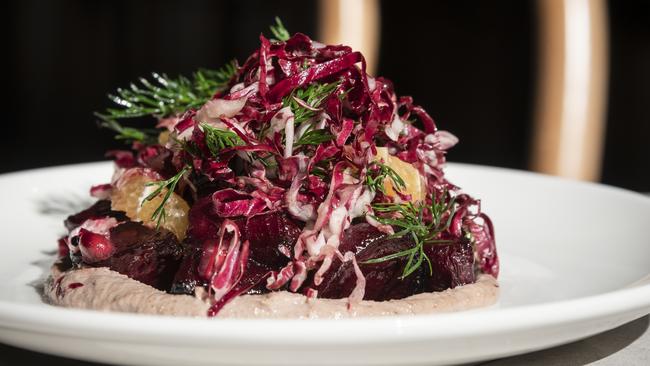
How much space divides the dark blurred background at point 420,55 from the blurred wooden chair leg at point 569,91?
1.07 feet

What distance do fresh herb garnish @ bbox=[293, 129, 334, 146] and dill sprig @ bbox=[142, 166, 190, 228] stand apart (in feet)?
1.11

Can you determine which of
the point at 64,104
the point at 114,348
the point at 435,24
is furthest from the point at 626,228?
Answer: the point at 64,104

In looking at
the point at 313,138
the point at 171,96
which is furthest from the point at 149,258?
the point at 171,96

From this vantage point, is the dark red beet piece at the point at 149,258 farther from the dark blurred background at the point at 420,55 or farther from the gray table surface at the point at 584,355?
the dark blurred background at the point at 420,55

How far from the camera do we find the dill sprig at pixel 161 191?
2221 mm

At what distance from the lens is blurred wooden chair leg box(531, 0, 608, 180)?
613 centimetres

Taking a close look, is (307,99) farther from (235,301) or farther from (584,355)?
(584,355)

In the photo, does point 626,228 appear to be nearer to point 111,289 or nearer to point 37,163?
point 111,289

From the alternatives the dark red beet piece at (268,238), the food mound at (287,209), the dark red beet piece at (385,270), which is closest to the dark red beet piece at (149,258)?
the food mound at (287,209)

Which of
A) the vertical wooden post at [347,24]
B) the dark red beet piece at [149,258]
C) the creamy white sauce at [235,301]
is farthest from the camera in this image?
the vertical wooden post at [347,24]

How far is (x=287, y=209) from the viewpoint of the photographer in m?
2.18

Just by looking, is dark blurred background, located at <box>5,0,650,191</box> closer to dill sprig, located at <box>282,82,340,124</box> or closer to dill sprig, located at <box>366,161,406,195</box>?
dill sprig, located at <box>282,82,340,124</box>

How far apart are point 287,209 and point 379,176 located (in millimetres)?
281

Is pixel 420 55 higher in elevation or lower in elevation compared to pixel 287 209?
lower
